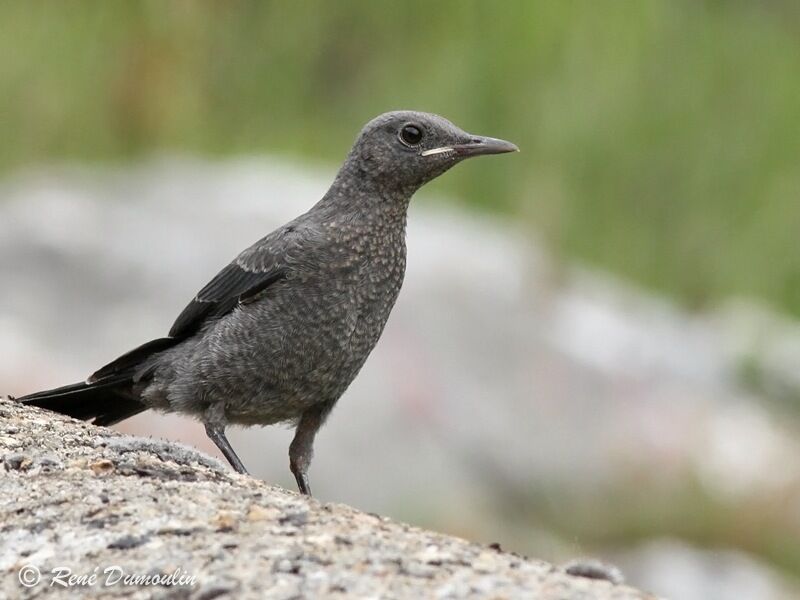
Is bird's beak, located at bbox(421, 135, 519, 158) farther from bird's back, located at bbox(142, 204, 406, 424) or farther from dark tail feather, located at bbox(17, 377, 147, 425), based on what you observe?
dark tail feather, located at bbox(17, 377, 147, 425)

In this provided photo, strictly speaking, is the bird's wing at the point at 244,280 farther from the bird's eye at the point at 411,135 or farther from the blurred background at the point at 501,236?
the blurred background at the point at 501,236

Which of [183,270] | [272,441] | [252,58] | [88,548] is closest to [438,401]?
[272,441]

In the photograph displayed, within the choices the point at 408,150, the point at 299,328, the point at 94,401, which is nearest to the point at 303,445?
the point at 299,328

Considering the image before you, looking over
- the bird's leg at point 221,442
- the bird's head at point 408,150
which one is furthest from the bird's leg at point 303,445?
the bird's head at point 408,150

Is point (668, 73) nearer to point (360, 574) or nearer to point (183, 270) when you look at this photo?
point (183, 270)

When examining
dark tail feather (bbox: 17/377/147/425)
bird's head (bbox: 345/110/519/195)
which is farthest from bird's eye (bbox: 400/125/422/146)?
dark tail feather (bbox: 17/377/147/425)
